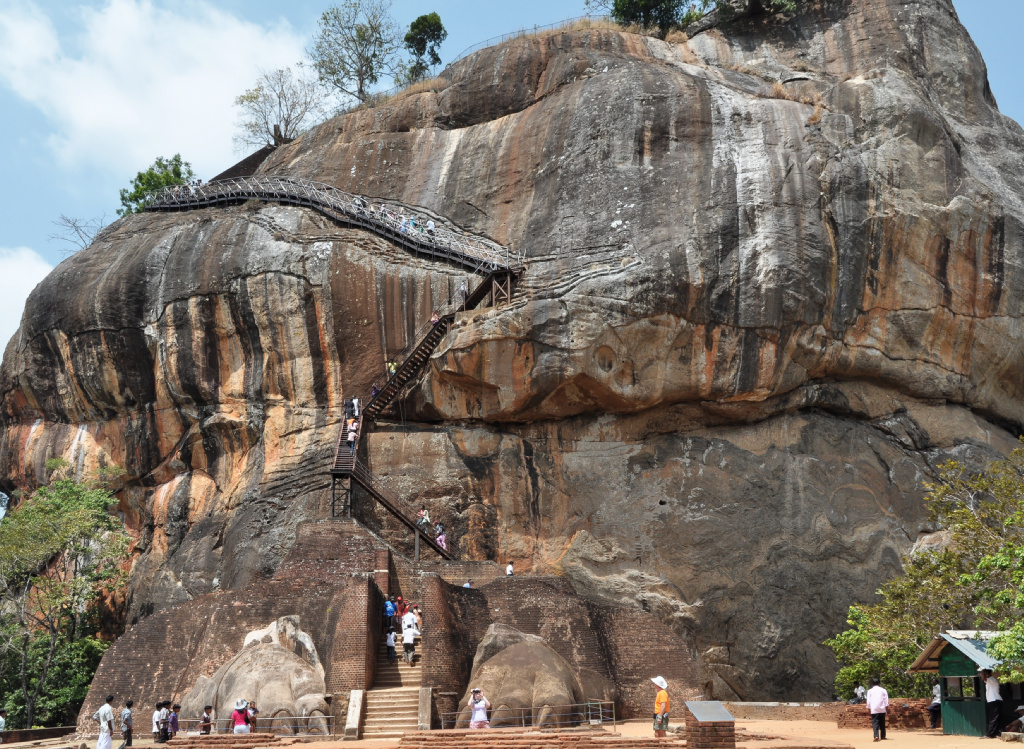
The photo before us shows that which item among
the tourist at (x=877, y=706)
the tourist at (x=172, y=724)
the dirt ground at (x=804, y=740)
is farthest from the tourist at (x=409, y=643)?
the tourist at (x=877, y=706)

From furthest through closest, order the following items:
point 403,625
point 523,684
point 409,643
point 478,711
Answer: point 403,625 → point 409,643 → point 523,684 → point 478,711

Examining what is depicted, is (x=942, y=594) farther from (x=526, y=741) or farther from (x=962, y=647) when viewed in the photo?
(x=526, y=741)

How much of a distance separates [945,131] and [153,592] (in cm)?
2309

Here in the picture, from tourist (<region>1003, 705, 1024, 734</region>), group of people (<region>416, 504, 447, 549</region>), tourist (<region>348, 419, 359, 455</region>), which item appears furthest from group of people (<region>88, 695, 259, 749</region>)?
tourist (<region>1003, 705, 1024, 734</region>)

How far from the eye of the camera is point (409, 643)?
20.8 meters

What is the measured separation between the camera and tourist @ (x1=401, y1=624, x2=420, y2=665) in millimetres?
20703

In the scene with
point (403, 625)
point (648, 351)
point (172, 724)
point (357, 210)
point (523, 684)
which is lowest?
point (172, 724)

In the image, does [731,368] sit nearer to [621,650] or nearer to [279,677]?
[621,650]

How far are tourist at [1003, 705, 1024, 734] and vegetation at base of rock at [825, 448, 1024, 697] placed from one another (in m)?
1.79

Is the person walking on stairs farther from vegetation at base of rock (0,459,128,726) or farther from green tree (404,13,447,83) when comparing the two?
green tree (404,13,447,83)

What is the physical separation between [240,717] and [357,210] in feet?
53.5

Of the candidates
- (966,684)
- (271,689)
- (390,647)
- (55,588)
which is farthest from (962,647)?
(55,588)

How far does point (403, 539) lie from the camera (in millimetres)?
26859

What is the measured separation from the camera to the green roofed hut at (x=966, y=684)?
53.1ft
